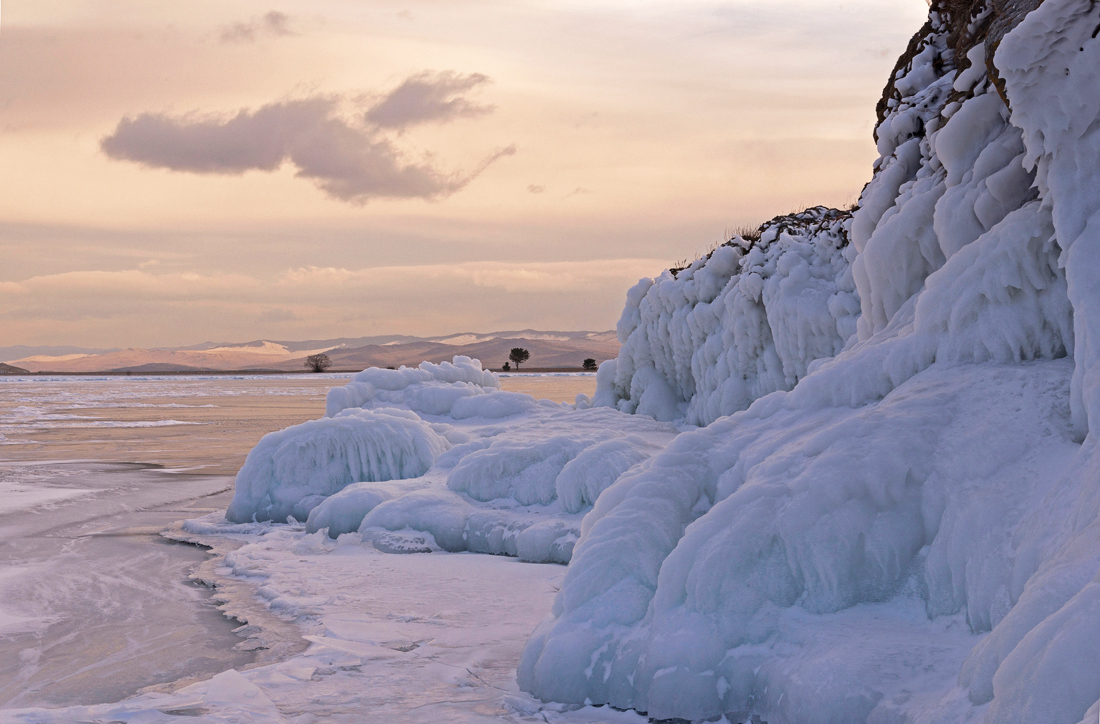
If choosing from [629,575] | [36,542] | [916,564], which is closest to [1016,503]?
[916,564]

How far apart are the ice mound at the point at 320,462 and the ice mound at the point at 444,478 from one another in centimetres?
2

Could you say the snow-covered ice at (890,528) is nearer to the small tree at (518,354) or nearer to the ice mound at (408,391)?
the ice mound at (408,391)

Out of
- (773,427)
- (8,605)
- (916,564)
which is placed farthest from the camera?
(8,605)

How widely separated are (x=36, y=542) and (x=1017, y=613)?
1199cm

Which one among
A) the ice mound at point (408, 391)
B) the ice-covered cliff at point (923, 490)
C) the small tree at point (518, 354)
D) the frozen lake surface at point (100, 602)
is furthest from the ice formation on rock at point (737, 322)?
the small tree at point (518, 354)

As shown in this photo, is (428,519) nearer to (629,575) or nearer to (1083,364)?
(629,575)

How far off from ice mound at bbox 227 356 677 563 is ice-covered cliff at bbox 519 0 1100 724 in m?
4.20

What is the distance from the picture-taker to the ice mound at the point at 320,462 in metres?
13.3

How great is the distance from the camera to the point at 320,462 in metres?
13.8

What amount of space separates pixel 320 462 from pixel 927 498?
10289 mm

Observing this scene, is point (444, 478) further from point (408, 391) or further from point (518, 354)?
point (518, 354)

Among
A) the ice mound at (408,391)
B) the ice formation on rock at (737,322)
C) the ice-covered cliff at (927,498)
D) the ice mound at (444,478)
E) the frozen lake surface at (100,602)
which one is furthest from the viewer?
the ice mound at (408,391)

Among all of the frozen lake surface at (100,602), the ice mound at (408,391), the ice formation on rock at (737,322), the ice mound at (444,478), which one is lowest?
the frozen lake surface at (100,602)

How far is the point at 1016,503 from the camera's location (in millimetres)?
4750
